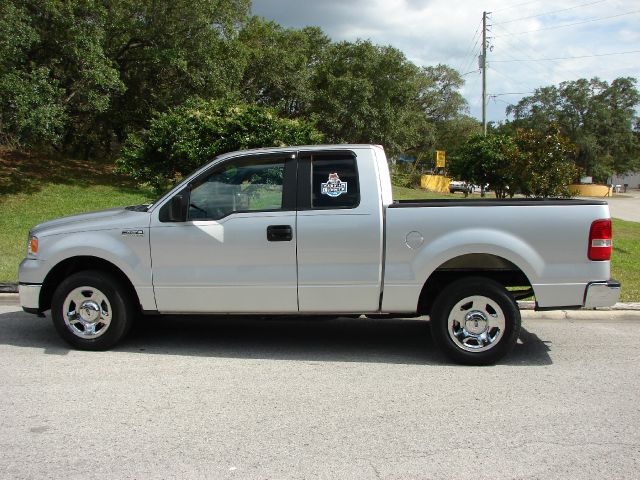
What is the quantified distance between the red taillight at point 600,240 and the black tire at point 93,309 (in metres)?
4.32

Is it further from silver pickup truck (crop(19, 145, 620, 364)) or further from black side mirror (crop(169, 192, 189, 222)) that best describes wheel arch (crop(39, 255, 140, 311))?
black side mirror (crop(169, 192, 189, 222))

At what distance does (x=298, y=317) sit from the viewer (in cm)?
552

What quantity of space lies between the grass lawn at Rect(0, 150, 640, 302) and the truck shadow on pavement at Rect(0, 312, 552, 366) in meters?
2.76

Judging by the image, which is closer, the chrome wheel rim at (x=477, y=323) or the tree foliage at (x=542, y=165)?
the chrome wheel rim at (x=477, y=323)

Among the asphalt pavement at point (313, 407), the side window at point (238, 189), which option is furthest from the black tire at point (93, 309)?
the side window at point (238, 189)

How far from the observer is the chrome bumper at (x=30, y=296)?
5.60m

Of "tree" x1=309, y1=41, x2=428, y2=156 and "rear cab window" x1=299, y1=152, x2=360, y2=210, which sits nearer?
"rear cab window" x1=299, y1=152, x2=360, y2=210

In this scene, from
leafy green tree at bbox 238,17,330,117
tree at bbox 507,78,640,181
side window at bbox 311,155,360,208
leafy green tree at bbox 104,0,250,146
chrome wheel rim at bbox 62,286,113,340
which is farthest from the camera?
tree at bbox 507,78,640,181

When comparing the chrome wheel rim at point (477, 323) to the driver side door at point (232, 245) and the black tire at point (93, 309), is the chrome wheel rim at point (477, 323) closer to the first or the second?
the driver side door at point (232, 245)

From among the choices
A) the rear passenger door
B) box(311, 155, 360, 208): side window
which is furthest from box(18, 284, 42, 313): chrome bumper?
box(311, 155, 360, 208): side window

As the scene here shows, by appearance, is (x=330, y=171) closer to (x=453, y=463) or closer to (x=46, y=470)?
(x=453, y=463)

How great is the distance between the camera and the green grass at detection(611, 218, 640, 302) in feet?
27.3

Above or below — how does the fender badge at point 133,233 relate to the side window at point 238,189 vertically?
below

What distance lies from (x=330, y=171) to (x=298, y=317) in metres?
1.43
